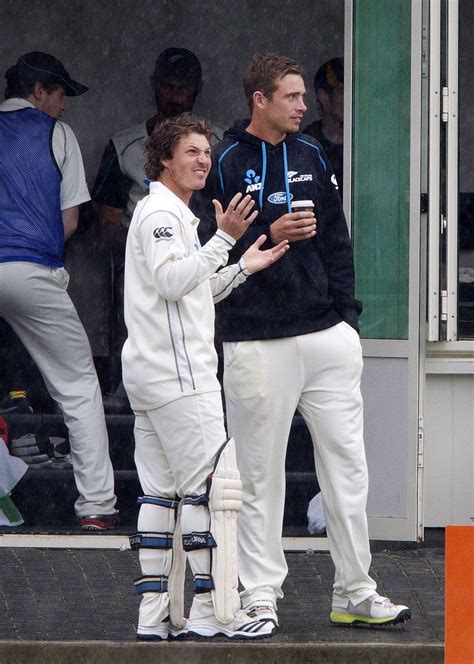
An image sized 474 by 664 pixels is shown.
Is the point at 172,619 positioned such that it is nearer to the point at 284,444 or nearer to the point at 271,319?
the point at 284,444

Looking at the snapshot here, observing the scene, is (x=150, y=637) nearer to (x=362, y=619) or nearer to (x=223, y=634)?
(x=223, y=634)

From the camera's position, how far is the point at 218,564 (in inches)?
235

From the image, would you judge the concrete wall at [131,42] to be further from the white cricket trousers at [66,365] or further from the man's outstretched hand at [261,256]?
the man's outstretched hand at [261,256]

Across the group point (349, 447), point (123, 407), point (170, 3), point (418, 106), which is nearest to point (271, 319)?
point (349, 447)

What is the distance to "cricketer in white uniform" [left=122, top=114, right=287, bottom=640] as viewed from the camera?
5.95 metres

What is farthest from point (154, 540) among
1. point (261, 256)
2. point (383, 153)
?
point (383, 153)

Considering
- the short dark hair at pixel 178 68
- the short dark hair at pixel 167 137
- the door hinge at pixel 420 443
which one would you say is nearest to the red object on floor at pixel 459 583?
the short dark hair at pixel 167 137

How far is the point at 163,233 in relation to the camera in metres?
5.96

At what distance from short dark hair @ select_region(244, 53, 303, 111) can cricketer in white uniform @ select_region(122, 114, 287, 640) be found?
1.25 feet

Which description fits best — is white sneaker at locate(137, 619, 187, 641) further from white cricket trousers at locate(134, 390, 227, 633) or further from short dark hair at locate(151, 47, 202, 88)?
short dark hair at locate(151, 47, 202, 88)

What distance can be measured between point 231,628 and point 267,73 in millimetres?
2240

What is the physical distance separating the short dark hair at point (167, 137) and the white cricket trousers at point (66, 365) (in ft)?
8.10

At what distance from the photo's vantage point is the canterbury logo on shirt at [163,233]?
5957 mm

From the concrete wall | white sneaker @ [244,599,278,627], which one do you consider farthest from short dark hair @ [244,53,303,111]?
the concrete wall
